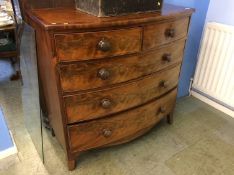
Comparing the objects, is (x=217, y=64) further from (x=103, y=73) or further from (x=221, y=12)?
(x=103, y=73)

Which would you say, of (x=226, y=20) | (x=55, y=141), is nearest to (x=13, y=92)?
(x=55, y=141)

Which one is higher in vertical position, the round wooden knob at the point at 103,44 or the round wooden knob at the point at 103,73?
the round wooden knob at the point at 103,44

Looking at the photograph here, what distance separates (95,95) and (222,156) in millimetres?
996

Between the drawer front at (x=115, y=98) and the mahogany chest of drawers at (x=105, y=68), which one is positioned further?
the drawer front at (x=115, y=98)

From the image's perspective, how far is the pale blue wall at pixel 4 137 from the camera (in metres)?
1.27

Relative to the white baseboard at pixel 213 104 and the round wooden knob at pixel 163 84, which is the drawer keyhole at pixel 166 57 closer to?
the round wooden knob at pixel 163 84

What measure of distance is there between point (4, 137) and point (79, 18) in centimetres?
91

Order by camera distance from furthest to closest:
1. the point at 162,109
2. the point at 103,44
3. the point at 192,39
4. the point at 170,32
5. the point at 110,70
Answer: the point at 192,39 < the point at 162,109 < the point at 170,32 < the point at 110,70 < the point at 103,44

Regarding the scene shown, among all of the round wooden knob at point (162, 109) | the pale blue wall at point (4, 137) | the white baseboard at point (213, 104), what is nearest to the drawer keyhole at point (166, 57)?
the round wooden knob at point (162, 109)

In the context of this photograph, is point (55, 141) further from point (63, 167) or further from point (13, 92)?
point (13, 92)

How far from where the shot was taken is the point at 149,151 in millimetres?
1438

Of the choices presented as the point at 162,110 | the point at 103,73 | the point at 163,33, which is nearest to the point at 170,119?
the point at 162,110

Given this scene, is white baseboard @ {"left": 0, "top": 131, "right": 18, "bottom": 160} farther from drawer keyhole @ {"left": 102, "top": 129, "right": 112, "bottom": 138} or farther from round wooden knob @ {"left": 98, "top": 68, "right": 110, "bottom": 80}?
A: round wooden knob @ {"left": 98, "top": 68, "right": 110, "bottom": 80}

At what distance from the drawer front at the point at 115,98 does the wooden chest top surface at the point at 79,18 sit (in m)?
0.33
